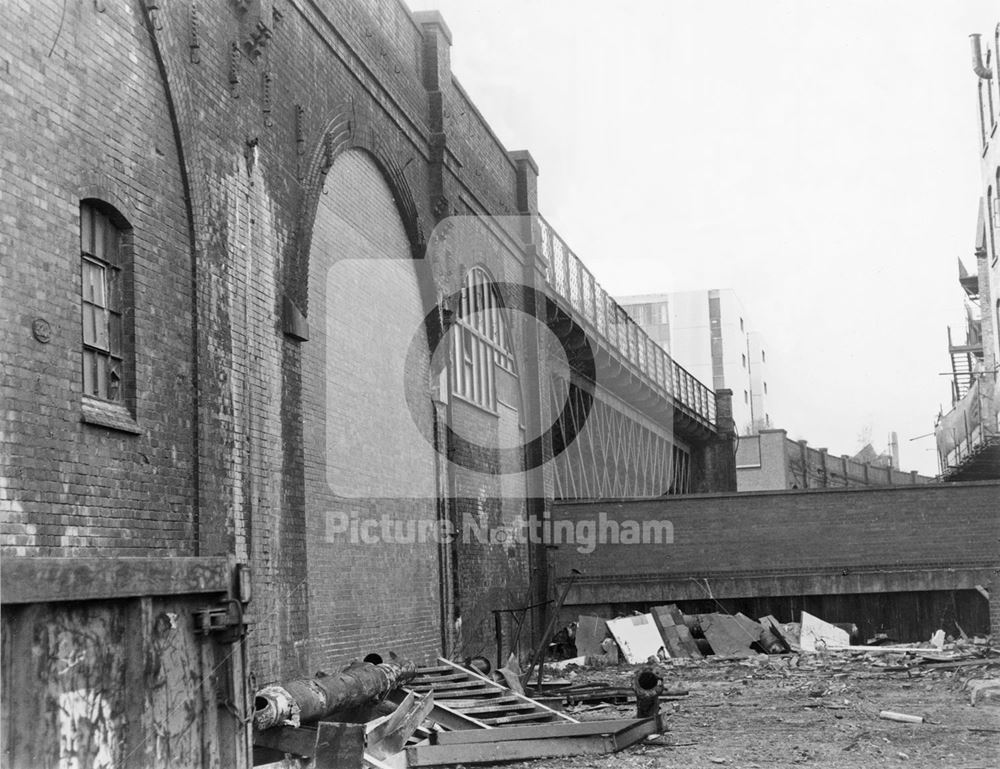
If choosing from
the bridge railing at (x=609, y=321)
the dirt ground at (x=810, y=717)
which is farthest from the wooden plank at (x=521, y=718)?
the bridge railing at (x=609, y=321)

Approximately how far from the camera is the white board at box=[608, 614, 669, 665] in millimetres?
19875

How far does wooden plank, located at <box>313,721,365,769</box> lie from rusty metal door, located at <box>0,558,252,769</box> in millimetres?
2580

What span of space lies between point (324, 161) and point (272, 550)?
447 cm

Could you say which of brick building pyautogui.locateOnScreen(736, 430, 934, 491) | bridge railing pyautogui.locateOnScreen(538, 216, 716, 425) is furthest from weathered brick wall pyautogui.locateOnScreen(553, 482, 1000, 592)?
brick building pyautogui.locateOnScreen(736, 430, 934, 491)

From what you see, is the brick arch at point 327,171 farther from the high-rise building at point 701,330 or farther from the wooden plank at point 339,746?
the high-rise building at point 701,330

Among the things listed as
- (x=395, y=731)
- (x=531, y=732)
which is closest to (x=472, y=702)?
(x=531, y=732)

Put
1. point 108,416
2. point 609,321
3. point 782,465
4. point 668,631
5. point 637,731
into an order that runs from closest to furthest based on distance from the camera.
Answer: point 108,416, point 637,731, point 668,631, point 609,321, point 782,465

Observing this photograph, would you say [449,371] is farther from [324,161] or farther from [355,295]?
[324,161]

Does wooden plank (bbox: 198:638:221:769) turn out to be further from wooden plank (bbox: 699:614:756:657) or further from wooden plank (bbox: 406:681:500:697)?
wooden plank (bbox: 699:614:756:657)

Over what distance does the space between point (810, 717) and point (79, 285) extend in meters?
8.30

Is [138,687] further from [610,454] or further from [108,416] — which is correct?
[610,454]

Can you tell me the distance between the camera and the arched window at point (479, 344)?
17906mm

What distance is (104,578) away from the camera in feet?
13.6

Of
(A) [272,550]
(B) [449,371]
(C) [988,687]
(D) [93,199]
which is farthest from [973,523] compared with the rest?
(D) [93,199]
